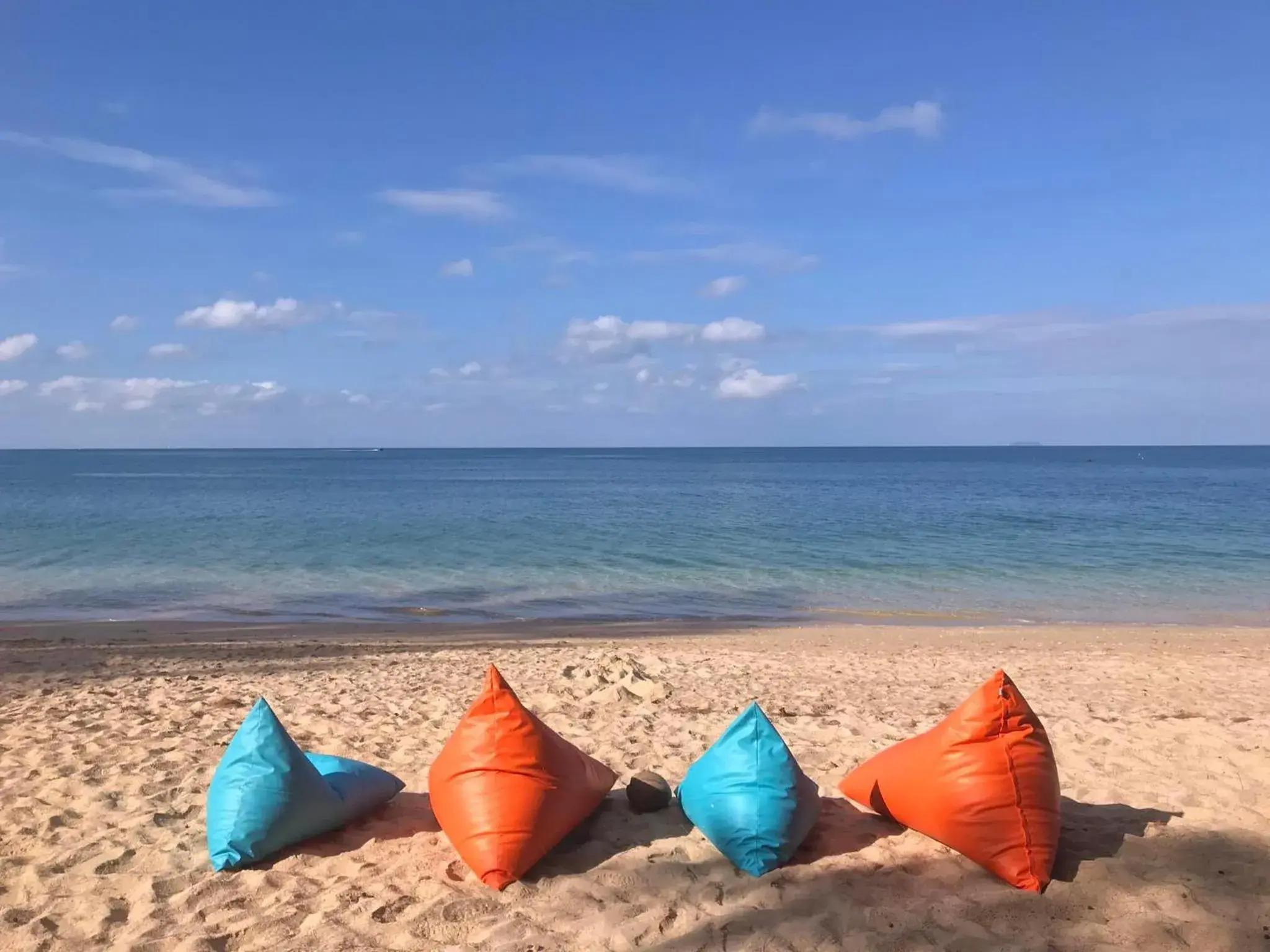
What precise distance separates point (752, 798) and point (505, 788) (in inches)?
47.4

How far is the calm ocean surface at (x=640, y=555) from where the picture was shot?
18.3 m

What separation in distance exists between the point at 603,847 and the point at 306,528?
105ft

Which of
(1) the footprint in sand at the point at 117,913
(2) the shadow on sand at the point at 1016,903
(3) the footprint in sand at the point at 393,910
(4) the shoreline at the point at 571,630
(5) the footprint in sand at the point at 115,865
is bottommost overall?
(4) the shoreline at the point at 571,630

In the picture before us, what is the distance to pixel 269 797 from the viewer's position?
4.59 meters

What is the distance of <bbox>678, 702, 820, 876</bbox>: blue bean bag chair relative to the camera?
14.4ft

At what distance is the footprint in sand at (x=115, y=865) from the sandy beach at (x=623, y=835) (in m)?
0.03

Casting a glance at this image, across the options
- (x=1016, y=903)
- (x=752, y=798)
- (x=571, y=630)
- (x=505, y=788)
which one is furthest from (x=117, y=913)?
(x=571, y=630)

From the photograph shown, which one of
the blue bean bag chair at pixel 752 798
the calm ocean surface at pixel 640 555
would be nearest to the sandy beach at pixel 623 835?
the blue bean bag chair at pixel 752 798

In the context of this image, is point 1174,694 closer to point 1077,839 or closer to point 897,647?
point 897,647

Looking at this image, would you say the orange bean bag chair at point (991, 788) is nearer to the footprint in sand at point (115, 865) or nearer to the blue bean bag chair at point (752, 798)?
the blue bean bag chair at point (752, 798)

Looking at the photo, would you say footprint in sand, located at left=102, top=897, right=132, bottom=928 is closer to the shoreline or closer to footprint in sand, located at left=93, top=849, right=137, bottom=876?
footprint in sand, located at left=93, top=849, right=137, bottom=876

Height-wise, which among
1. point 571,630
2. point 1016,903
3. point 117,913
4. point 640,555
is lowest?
point 571,630

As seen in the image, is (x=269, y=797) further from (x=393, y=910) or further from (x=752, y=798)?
(x=752, y=798)

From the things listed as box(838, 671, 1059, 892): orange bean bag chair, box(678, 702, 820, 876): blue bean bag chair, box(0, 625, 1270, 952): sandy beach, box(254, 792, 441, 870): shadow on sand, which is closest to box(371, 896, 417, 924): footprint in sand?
box(0, 625, 1270, 952): sandy beach
